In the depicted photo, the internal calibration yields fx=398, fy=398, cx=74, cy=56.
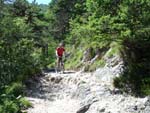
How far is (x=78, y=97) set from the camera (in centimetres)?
1568

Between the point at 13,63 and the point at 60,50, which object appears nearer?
the point at 13,63

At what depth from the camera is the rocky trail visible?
12.4m

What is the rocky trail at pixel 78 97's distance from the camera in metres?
12.4

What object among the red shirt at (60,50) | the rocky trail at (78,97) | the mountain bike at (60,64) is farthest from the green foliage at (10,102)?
the mountain bike at (60,64)

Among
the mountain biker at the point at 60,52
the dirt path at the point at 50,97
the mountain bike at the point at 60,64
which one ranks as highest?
A: the mountain biker at the point at 60,52

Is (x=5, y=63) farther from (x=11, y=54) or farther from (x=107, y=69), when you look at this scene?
(x=107, y=69)

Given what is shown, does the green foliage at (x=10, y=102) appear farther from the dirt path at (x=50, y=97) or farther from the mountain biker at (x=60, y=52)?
the mountain biker at (x=60, y=52)

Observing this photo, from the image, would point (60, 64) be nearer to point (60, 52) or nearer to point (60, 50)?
point (60, 52)

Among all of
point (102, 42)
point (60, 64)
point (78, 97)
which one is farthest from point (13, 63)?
point (60, 64)

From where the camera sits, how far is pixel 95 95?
46.4 ft

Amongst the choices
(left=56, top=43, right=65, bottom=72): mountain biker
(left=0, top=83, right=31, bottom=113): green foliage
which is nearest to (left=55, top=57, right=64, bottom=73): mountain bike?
(left=56, top=43, right=65, bottom=72): mountain biker

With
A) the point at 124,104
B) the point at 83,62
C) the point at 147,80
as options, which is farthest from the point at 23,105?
the point at 83,62

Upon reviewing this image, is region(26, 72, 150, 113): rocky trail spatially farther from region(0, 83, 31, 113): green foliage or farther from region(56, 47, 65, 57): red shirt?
region(56, 47, 65, 57): red shirt

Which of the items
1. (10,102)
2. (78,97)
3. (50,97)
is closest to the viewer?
(10,102)
